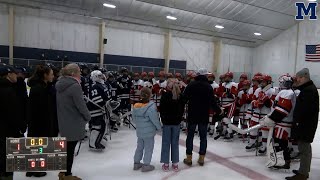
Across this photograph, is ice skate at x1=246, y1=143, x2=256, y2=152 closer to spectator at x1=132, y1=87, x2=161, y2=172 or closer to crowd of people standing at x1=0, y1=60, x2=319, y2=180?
crowd of people standing at x1=0, y1=60, x2=319, y2=180

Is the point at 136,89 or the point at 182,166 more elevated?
the point at 136,89

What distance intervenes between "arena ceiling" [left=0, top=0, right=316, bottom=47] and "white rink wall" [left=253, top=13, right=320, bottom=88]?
0.91 meters

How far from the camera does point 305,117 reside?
4.13 meters

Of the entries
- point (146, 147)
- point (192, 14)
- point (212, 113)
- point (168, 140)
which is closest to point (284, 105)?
point (168, 140)

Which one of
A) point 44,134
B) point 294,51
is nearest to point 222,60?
point 294,51

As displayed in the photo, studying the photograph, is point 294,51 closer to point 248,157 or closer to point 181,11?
point 181,11

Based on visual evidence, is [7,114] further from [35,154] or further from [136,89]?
[136,89]

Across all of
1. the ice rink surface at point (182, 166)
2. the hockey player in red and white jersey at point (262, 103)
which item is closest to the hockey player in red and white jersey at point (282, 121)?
the ice rink surface at point (182, 166)

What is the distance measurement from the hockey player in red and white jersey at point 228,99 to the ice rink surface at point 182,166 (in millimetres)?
670

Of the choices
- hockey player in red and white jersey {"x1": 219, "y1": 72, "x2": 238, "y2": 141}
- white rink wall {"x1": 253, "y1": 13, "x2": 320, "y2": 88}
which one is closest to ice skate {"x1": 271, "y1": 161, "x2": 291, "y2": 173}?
hockey player in red and white jersey {"x1": 219, "y1": 72, "x2": 238, "y2": 141}

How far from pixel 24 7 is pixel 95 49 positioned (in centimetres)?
408

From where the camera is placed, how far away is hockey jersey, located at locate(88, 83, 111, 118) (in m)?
5.58

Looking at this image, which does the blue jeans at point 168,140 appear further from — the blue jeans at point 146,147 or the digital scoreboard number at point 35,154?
the digital scoreboard number at point 35,154

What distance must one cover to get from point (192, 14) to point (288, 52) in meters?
9.27
